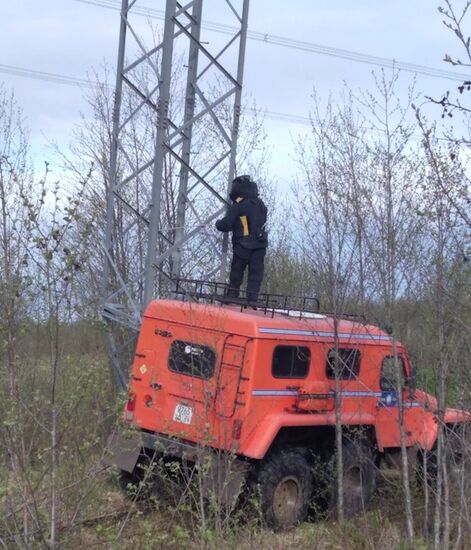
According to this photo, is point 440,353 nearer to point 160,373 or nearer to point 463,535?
point 463,535

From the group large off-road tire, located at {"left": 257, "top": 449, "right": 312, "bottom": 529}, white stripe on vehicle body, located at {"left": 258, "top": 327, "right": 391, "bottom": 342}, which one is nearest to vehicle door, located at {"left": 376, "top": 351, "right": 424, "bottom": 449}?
white stripe on vehicle body, located at {"left": 258, "top": 327, "right": 391, "bottom": 342}

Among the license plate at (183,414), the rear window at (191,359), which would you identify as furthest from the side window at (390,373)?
the license plate at (183,414)

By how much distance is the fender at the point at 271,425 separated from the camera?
341 inches

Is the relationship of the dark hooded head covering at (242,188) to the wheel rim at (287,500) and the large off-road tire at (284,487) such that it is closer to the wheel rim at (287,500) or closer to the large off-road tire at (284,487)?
the large off-road tire at (284,487)

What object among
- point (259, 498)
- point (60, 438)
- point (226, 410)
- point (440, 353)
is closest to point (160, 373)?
point (226, 410)

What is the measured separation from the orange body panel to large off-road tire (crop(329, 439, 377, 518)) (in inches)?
10.0

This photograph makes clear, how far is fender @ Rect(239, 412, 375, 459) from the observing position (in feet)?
28.4

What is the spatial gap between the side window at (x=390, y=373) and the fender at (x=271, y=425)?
0.66 metres

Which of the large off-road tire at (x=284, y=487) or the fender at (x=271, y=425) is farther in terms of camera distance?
the large off-road tire at (x=284, y=487)

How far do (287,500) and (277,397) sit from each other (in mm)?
1134

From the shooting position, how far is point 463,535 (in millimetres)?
8008

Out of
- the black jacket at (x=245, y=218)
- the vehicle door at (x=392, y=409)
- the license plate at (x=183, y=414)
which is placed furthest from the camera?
the black jacket at (x=245, y=218)

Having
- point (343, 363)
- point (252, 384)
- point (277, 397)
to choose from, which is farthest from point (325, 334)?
point (252, 384)

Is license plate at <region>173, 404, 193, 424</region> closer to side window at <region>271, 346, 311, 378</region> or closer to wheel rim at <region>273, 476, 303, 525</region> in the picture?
side window at <region>271, 346, 311, 378</region>
